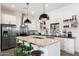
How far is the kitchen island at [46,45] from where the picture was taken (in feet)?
7.47

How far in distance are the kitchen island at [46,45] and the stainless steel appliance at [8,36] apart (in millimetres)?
155

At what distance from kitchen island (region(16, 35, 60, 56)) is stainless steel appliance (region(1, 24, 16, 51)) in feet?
0.51

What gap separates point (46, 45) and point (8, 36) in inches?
34.3

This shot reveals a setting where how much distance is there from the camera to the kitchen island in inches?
89.7

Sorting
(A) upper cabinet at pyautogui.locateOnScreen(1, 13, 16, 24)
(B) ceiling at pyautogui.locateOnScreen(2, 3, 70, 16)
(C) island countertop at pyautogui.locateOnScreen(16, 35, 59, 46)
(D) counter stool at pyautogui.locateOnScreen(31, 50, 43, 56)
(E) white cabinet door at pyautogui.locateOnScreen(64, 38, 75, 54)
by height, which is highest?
(B) ceiling at pyautogui.locateOnScreen(2, 3, 70, 16)

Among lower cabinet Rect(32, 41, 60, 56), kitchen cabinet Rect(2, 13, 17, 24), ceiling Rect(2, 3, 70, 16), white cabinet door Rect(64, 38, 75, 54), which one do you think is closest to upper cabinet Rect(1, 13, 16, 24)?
kitchen cabinet Rect(2, 13, 17, 24)

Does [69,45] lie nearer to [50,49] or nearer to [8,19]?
[50,49]

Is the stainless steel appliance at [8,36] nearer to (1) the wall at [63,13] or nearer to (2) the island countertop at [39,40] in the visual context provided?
(2) the island countertop at [39,40]

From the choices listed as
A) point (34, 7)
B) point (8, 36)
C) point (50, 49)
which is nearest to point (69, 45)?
point (50, 49)

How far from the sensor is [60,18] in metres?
2.35

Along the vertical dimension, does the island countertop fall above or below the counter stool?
above

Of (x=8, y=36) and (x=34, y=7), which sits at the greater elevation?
(x=34, y=7)

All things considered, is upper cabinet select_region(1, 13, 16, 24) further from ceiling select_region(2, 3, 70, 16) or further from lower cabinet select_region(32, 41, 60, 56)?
lower cabinet select_region(32, 41, 60, 56)

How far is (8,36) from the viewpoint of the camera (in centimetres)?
239
